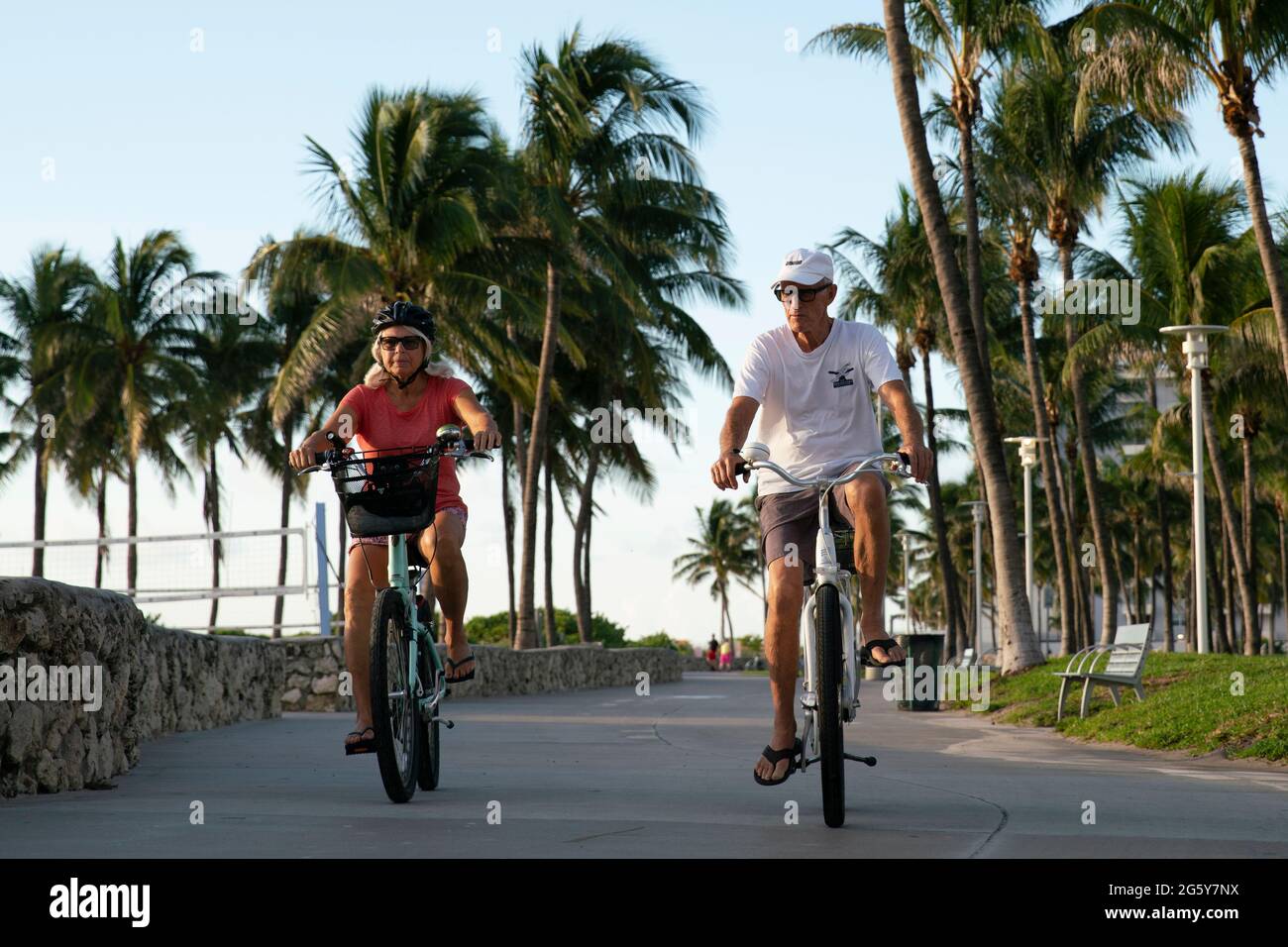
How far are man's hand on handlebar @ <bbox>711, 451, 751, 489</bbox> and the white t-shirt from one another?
0.35m

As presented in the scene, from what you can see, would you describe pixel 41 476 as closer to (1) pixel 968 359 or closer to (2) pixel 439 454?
(1) pixel 968 359

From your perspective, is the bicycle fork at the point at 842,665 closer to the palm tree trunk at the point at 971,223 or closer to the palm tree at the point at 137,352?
the palm tree trunk at the point at 971,223

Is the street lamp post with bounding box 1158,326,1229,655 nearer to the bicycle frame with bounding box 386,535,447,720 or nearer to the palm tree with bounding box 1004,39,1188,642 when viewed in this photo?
the palm tree with bounding box 1004,39,1188,642

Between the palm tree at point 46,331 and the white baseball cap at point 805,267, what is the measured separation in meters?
41.0

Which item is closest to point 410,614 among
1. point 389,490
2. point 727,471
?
point 389,490

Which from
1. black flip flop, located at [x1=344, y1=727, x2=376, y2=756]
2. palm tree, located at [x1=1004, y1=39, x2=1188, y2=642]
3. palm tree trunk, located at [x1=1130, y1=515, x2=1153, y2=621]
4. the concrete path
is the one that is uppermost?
palm tree, located at [x1=1004, y1=39, x2=1188, y2=642]

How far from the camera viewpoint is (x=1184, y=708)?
1188 cm

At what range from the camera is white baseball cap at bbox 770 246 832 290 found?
5977 mm

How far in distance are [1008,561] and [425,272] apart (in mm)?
12090

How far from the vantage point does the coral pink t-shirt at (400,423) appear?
6.69 meters

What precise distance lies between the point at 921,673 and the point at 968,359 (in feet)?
12.6

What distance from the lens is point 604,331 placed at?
37250mm

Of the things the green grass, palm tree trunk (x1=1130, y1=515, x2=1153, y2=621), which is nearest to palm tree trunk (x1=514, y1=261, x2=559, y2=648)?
the green grass
